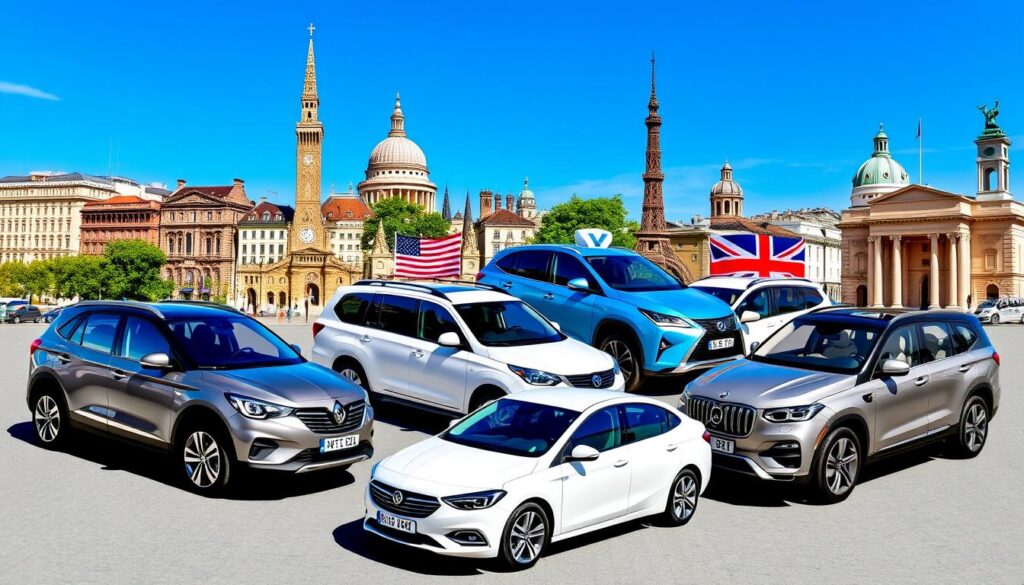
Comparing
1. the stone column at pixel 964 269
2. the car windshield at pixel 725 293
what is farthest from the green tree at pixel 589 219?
the car windshield at pixel 725 293

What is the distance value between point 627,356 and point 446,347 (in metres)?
3.73

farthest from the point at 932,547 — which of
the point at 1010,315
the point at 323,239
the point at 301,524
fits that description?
the point at 323,239

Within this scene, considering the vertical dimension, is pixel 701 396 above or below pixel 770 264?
below

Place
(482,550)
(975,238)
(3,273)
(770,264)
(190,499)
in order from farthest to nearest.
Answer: (3,273) → (975,238) → (770,264) → (190,499) → (482,550)

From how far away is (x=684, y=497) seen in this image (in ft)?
25.2

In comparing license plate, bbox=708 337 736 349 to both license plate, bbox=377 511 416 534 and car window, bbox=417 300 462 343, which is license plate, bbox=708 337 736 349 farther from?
license plate, bbox=377 511 416 534

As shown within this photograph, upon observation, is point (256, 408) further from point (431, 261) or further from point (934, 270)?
point (934, 270)

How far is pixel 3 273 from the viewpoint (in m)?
115

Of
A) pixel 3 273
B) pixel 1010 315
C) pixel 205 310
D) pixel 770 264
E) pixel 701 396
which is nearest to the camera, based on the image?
pixel 701 396

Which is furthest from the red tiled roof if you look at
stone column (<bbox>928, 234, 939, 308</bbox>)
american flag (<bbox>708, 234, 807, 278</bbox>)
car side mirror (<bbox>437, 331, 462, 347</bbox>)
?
car side mirror (<bbox>437, 331, 462, 347</bbox>)

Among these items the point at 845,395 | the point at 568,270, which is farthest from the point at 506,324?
the point at 845,395

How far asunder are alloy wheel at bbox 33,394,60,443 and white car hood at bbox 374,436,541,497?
5.59 metres

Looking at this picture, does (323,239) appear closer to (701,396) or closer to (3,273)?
(3,273)

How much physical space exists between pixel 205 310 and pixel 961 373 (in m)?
8.92
